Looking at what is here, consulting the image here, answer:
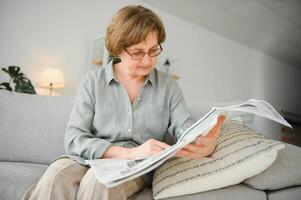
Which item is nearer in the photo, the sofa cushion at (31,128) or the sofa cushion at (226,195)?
the sofa cushion at (226,195)

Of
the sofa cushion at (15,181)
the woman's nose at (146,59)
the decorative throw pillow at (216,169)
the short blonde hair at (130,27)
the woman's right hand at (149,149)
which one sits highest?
the short blonde hair at (130,27)

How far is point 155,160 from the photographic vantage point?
59cm

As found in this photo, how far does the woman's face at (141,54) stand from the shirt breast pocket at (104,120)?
0.17 m

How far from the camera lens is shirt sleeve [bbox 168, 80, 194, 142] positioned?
1022 millimetres

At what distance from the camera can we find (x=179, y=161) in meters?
0.86

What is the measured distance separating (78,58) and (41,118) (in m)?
2.21

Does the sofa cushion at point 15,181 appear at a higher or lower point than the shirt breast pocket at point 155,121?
lower

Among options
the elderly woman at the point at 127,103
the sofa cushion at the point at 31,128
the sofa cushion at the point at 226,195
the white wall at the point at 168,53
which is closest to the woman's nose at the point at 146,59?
the elderly woman at the point at 127,103

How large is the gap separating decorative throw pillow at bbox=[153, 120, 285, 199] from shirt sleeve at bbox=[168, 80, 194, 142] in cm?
17

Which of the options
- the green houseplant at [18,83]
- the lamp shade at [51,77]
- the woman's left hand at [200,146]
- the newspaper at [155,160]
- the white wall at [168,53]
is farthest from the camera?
the white wall at [168,53]

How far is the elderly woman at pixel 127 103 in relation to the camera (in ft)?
2.88

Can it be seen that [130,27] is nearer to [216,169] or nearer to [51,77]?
[216,169]

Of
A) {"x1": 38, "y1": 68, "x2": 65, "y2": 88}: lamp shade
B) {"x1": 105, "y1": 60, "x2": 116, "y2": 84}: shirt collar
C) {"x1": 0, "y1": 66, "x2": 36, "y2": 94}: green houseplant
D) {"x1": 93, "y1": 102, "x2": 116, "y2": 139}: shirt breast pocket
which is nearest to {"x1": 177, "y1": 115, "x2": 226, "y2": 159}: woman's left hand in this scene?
{"x1": 93, "y1": 102, "x2": 116, "y2": 139}: shirt breast pocket

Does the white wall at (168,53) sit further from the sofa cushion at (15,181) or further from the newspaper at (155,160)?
the newspaper at (155,160)
